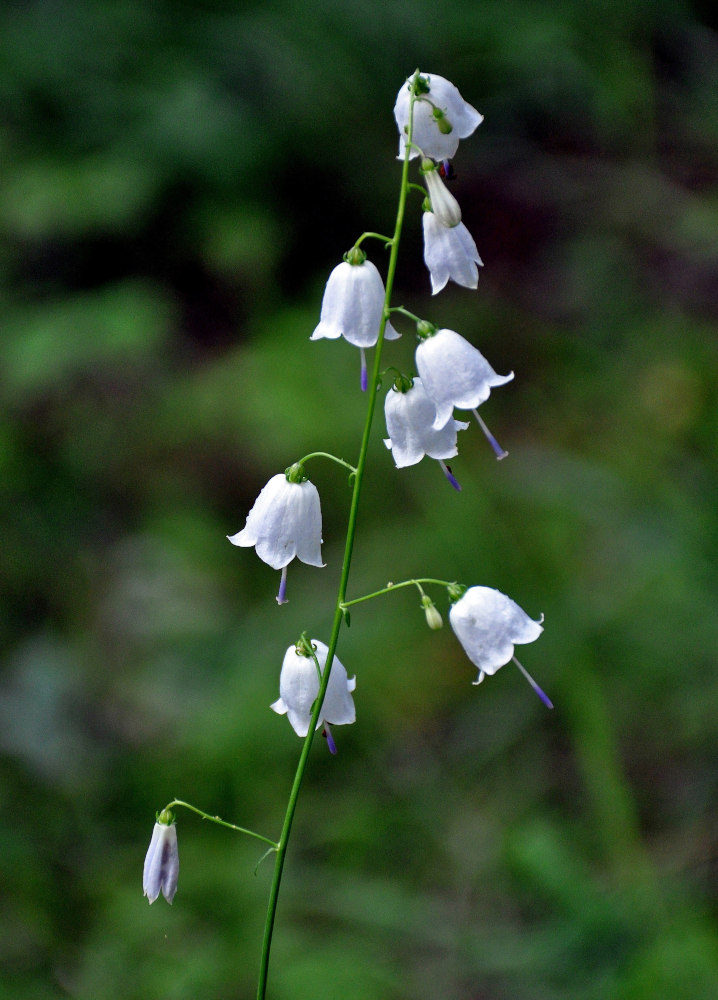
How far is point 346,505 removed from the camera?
5.02m

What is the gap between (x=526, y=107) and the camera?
311 inches

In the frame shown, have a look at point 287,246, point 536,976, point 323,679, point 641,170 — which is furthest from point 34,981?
point 641,170

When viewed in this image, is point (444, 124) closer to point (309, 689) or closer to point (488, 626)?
point (488, 626)

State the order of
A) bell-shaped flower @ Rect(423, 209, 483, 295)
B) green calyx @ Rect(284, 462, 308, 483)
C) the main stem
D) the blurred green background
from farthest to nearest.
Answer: the blurred green background < green calyx @ Rect(284, 462, 308, 483) < bell-shaped flower @ Rect(423, 209, 483, 295) < the main stem

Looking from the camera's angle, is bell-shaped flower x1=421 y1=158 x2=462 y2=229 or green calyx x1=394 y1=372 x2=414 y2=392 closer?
bell-shaped flower x1=421 y1=158 x2=462 y2=229

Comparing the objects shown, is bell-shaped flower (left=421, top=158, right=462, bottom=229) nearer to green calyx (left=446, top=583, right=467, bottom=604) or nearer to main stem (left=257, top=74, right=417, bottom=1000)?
main stem (left=257, top=74, right=417, bottom=1000)

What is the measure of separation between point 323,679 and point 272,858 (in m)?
2.15

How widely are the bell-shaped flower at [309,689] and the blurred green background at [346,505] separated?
1.36 m

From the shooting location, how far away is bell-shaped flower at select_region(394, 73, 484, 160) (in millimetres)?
1677

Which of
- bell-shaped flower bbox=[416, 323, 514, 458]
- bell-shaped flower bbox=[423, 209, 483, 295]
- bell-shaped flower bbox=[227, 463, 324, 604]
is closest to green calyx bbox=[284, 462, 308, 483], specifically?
bell-shaped flower bbox=[227, 463, 324, 604]

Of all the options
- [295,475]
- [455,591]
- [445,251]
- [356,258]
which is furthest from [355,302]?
[455,591]

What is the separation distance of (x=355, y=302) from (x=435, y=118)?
347 mm

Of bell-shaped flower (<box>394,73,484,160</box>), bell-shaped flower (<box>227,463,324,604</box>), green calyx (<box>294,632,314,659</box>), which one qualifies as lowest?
green calyx (<box>294,632,314,659</box>)

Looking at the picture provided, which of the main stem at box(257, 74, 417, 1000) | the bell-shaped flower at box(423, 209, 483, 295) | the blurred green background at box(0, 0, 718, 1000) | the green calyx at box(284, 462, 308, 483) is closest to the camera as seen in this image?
the main stem at box(257, 74, 417, 1000)
